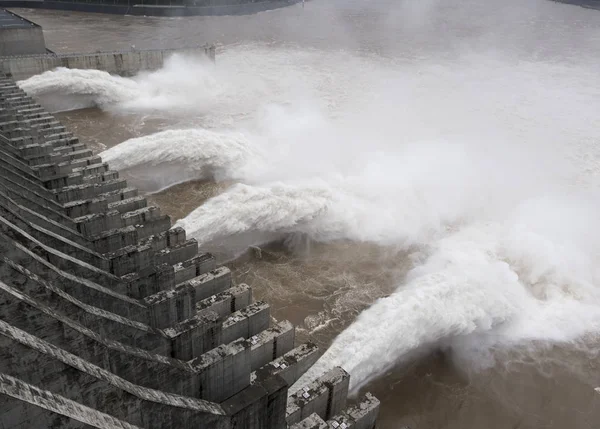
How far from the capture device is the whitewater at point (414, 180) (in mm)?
13367

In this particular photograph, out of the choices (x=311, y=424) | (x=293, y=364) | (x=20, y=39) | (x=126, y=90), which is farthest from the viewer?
(x=20, y=39)

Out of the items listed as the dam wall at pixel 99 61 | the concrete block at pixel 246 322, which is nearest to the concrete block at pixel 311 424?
the concrete block at pixel 246 322

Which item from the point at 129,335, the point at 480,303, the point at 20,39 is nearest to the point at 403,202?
the point at 480,303

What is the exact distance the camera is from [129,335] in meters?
7.93

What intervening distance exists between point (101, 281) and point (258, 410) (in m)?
4.25

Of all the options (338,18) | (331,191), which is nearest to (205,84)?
(331,191)

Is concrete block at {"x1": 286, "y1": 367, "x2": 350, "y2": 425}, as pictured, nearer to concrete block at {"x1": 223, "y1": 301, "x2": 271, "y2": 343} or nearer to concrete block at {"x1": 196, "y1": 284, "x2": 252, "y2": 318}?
concrete block at {"x1": 223, "y1": 301, "x2": 271, "y2": 343}

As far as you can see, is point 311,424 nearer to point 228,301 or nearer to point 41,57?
point 228,301

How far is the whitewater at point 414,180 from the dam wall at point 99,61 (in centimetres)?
126

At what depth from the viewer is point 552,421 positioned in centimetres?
1099

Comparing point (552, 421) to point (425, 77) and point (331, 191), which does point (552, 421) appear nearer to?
point (331, 191)

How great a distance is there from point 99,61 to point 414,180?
26873 millimetres

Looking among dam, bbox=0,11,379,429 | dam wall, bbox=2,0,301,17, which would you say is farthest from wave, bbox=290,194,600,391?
dam wall, bbox=2,0,301,17

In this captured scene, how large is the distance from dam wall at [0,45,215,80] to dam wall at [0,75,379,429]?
21.3 metres
